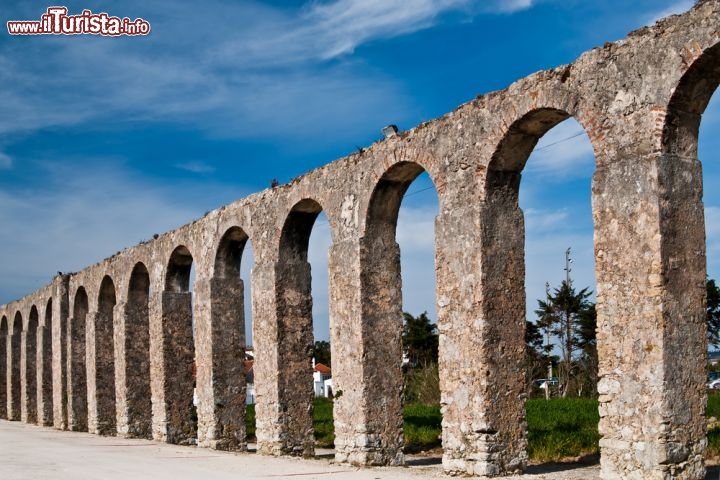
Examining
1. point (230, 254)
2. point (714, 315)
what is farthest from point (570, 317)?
point (230, 254)

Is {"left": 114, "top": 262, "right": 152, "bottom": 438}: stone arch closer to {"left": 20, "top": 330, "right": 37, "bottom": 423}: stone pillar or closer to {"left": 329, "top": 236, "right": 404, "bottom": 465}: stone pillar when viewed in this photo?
{"left": 329, "top": 236, "right": 404, "bottom": 465}: stone pillar

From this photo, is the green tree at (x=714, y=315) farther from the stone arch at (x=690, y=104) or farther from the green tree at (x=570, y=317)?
the stone arch at (x=690, y=104)

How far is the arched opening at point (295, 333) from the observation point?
46.5 ft

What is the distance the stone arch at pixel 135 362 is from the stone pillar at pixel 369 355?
8609 millimetres

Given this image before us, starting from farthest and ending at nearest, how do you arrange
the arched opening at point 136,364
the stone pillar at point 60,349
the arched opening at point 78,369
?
the stone pillar at point 60,349
the arched opening at point 78,369
the arched opening at point 136,364

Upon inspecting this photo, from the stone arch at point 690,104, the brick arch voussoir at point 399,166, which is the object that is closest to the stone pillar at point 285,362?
the brick arch voussoir at point 399,166

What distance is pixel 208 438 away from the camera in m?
16.2

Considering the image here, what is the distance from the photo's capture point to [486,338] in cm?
A: 1023

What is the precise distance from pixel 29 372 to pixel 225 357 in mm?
15932

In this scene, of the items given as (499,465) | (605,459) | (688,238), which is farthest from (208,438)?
(688,238)

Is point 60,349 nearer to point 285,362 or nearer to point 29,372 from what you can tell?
point 29,372

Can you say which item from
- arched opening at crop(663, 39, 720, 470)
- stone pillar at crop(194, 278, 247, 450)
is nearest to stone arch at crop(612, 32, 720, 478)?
arched opening at crop(663, 39, 720, 470)

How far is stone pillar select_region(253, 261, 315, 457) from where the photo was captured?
46.5ft

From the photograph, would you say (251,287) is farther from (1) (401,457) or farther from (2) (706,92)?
(2) (706,92)
